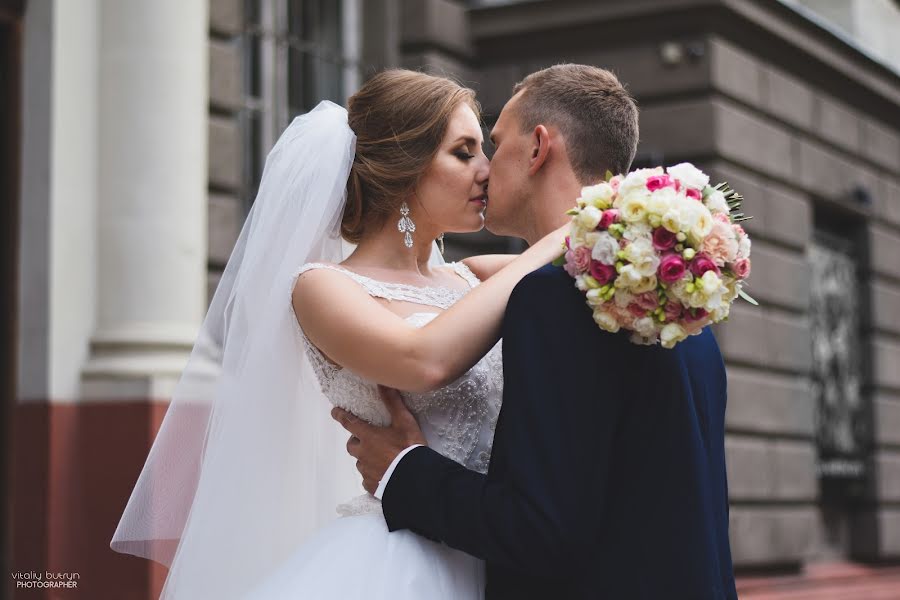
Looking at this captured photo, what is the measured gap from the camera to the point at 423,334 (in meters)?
3.09

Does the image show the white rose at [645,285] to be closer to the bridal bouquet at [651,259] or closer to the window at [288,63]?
the bridal bouquet at [651,259]

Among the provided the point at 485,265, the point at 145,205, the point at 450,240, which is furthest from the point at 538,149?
the point at 450,240

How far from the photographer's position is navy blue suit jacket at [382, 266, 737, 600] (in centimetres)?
278

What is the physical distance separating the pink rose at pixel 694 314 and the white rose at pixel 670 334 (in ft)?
0.09

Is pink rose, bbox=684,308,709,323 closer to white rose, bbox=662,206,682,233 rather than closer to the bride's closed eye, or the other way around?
white rose, bbox=662,206,682,233

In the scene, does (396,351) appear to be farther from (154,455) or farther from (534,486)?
(154,455)

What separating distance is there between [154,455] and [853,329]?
9.94 meters

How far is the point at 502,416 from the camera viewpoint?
288 centimetres

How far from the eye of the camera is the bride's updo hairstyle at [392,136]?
3598mm

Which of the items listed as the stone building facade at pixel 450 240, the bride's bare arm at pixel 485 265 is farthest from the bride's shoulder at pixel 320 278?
the stone building facade at pixel 450 240

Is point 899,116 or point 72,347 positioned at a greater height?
point 899,116

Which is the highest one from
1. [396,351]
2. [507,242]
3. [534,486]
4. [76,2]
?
[76,2]

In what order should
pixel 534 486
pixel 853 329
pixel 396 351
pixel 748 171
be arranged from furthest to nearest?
pixel 853 329, pixel 748 171, pixel 396 351, pixel 534 486

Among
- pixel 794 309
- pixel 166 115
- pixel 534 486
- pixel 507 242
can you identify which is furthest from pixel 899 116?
pixel 534 486
